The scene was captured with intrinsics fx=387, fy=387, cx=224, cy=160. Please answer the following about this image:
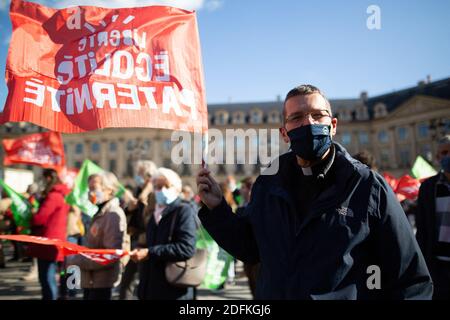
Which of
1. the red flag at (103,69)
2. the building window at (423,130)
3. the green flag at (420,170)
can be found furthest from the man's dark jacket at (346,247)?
the building window at (423,130)

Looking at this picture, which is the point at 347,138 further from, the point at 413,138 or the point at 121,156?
the point at 121,156

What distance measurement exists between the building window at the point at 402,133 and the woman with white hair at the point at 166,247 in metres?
59.8

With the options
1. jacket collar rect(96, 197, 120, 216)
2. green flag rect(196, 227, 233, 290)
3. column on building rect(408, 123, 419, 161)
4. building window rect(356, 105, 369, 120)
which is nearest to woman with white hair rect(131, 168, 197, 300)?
jacket collar rect(96, 197, 120, 216)

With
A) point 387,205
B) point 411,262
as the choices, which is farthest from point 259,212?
point 411,262

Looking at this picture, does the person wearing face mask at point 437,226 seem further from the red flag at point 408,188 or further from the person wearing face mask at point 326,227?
the red flag at point 408,188

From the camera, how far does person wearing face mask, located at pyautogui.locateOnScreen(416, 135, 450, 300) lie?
3387 millimetres

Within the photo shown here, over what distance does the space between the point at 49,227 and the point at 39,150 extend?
450cm

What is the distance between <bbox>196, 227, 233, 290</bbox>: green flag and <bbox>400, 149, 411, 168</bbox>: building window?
58.5 meters

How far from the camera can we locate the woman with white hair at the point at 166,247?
152 inches

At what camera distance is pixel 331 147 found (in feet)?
7.04

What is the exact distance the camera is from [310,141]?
2033 millimetres

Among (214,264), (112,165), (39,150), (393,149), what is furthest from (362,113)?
(214,264)

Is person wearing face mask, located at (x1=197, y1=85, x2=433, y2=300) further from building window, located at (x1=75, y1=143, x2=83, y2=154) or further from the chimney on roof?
building window, located at (x1=75, y1=143, x2=83, y2=154)
